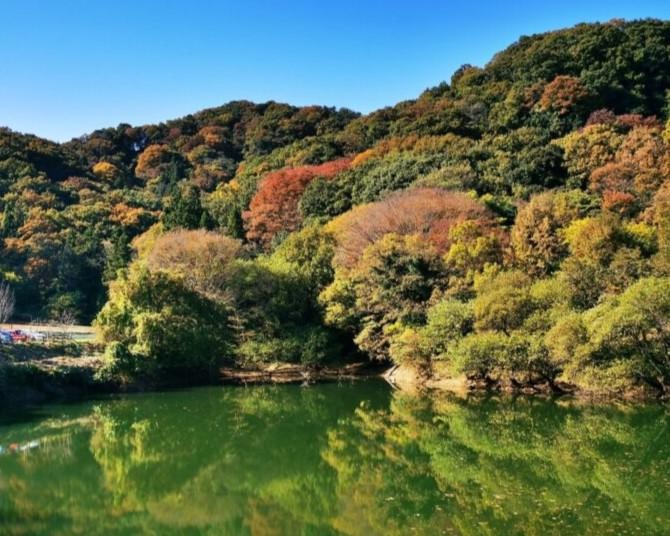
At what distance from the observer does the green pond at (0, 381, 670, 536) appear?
12.2 m

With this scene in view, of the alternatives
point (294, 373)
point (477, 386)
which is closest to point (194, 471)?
point (477, 386)

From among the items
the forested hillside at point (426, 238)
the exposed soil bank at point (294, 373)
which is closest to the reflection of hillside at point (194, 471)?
the forested hillside at point (426, 238)

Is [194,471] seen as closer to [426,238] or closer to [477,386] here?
[477,386]

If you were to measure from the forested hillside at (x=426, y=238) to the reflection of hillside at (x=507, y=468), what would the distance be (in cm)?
389

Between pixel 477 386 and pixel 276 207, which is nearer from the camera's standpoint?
pixel 477 386

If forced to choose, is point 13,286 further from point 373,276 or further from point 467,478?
point 467,478

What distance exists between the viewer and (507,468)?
50.2 ft

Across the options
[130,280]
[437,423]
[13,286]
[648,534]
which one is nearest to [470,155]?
[130,280]

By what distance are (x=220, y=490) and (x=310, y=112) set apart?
6941cm

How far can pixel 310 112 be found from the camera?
3164 inches

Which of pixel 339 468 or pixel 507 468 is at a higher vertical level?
pixel 507 468

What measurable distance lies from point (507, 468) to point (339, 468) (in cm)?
404

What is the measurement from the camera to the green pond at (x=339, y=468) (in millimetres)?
12164

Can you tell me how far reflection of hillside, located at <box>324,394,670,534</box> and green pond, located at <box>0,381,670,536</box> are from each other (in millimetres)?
51
